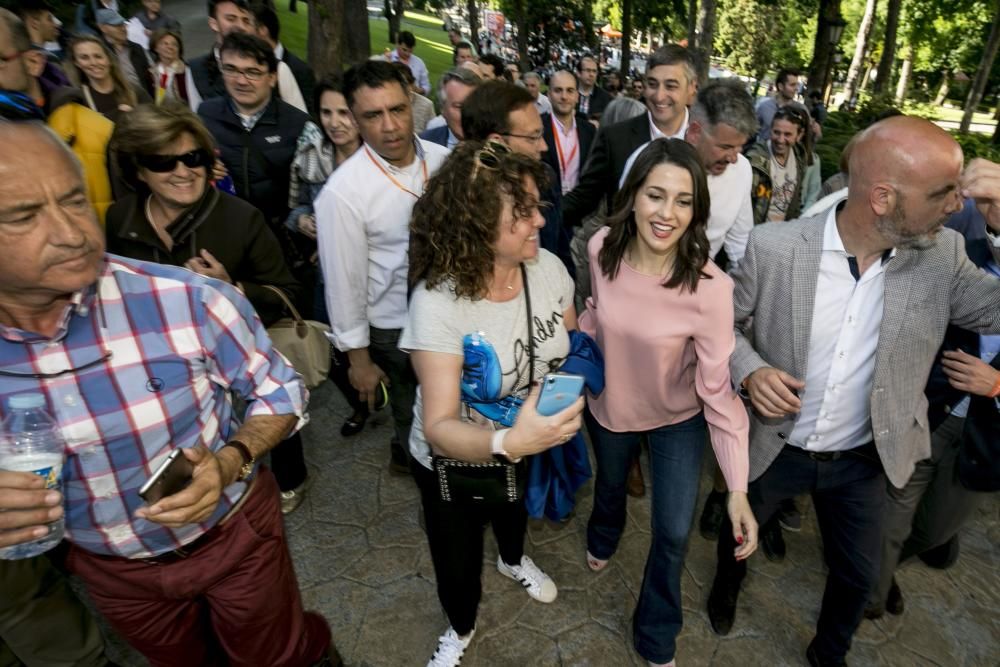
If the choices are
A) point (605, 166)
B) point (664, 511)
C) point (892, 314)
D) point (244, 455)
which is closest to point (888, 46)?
point (605, 166)

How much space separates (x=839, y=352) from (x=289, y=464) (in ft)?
11.0

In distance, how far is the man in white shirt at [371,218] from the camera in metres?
3.06

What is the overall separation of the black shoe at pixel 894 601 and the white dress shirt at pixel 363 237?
10.6 ft

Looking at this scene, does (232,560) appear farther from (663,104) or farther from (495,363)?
(663,104)

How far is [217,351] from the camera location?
1.86 meters

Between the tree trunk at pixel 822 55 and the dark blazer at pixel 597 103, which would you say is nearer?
the dark blazer at pixel 597 103

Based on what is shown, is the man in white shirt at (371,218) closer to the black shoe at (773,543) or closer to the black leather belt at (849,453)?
the black leather belt at (849,453)

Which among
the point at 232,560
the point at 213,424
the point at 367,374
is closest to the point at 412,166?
the point at 367,374

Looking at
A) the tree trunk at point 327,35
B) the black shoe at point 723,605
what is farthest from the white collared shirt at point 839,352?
the tree trunk at point 327,35

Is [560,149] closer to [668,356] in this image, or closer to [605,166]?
[605,166]

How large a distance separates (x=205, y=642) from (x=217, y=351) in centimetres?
119

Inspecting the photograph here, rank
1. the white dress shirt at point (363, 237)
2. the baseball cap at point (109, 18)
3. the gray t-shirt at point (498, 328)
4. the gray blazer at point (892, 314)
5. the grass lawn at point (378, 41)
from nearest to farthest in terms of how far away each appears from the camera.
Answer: the gray t-shirt at point (498, 328) → the gray blazer at point (892, 314) → the white dress shirt at point (363, 237) → the baseball cap at point (109, 18) → the grass lawn at point (378, 41)

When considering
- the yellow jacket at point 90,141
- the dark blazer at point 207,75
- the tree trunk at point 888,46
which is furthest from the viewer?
the tree trunk at point 888,46

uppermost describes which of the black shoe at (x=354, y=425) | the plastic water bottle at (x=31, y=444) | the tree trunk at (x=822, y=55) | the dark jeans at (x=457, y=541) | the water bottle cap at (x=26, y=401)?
the tree trunk at (x=822, y=55)
